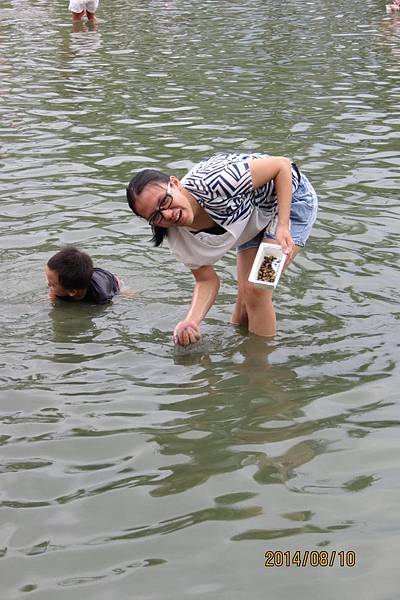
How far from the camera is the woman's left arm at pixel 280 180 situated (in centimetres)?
523

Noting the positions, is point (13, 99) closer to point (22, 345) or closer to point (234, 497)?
point (22, 345)

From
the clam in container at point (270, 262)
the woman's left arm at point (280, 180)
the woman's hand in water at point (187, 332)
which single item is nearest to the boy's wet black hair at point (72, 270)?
the woman's hand in water at point (187, 332)

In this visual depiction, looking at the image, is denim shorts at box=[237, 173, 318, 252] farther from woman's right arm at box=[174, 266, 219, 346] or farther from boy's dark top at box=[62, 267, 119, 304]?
boy's dark top at box=[62, 267, 119, 304]

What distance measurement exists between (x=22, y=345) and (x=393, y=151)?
5.85m

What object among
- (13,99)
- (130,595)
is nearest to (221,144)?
(13,99)

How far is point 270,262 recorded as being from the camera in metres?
5.34

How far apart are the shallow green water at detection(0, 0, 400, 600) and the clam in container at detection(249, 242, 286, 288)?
532 millimetres

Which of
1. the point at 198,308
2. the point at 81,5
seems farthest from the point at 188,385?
the point at 81,5

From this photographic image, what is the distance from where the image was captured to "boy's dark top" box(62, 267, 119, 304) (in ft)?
22.1

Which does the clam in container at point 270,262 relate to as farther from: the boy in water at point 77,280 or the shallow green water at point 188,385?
the boy in water at point 77,280

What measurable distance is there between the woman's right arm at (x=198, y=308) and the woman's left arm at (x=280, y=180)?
2.07 feet

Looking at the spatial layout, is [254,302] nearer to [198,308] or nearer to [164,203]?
[198,308]

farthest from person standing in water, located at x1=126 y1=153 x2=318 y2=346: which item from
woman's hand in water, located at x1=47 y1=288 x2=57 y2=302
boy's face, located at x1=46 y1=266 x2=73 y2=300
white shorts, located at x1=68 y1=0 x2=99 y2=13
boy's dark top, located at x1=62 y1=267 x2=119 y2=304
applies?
white shorts, located at x1=68 y1=0 x2=99 y2=13

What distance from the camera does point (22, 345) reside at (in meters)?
5.96
